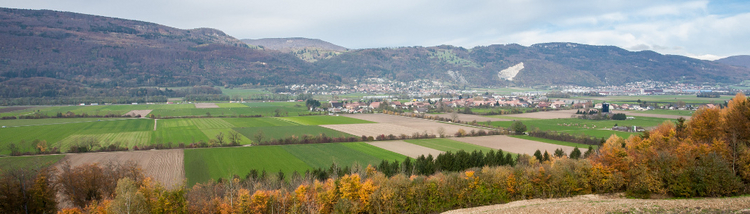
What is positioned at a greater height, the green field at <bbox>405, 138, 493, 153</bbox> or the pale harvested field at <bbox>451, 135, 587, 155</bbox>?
the pale harvested field at <bbox>451, 135, 587, 155</bbox>

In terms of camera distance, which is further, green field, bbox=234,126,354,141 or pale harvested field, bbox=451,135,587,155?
green field, bbox=234,126,354,141

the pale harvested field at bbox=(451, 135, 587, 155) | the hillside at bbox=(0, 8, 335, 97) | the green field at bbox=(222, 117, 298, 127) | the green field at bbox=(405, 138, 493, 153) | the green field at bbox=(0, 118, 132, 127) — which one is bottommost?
the green field at bbox=(405, 138, 493, 153)

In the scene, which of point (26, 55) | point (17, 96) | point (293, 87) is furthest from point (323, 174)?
point (26, 55)

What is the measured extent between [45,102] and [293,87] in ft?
265

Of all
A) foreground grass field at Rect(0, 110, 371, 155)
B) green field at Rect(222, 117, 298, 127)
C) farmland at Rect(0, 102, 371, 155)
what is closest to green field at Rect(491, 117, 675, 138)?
foreground grass field at Rect(0, 110, 371, 155)

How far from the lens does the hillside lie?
445 ft

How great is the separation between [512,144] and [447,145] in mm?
7764

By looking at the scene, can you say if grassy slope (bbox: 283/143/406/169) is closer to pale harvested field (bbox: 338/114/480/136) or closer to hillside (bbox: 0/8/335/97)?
pale harvested field (bbox: 338/114/480/136)

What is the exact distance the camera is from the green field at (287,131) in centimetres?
5081

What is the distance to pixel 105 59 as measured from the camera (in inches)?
6132

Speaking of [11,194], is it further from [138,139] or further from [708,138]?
[708,138]

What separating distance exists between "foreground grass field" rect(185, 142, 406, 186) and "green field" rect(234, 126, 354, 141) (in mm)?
7025

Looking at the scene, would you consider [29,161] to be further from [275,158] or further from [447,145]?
[447,145]

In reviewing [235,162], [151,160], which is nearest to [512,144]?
[235,162]
